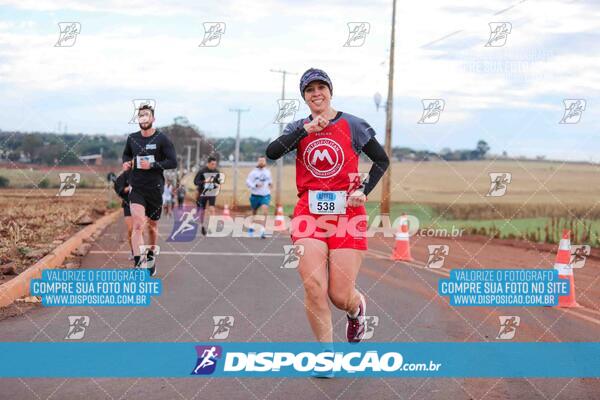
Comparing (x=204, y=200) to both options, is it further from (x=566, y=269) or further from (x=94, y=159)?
(x=566, y=269)

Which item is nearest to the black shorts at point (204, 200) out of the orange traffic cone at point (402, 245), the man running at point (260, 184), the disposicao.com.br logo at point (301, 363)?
the man running at point (260, 184)

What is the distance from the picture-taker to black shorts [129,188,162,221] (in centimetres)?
1184

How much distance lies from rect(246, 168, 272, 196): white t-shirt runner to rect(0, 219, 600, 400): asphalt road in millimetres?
5094

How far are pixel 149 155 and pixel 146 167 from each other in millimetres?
183

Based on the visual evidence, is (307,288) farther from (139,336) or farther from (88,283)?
(88,283)

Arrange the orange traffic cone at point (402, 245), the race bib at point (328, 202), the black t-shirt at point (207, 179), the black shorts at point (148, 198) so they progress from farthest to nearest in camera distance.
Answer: the black t-shirt at point (207, 179) < the orange traffic cone at point (402, 245) < the black shorts at point (148, 198) < the race bib at point (328, 202)

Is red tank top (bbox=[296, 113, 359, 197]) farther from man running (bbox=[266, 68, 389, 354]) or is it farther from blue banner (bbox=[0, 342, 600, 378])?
blue banner (bbox=[0, 342, 600, 378])

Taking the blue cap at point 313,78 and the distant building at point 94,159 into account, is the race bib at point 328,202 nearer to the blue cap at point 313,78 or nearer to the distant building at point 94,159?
the blue cap at point 313,78

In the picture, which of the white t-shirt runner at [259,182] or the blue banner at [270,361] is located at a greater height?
the white t-shirt runner at [259,182]

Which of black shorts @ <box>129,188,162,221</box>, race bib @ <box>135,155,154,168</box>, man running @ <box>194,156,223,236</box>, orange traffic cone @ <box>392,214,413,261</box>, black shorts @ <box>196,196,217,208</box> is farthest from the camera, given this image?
black shorts @ <box>196,196,217,208</box>

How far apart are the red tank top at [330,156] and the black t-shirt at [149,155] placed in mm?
5580

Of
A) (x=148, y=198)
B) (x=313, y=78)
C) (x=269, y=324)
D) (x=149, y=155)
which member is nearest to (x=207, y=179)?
(x=148, y=198)

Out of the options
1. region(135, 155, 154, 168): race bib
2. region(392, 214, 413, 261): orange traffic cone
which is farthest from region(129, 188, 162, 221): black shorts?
region(392, 214, 413, 261): orange traffic cone

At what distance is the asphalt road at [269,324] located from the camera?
579 cm
